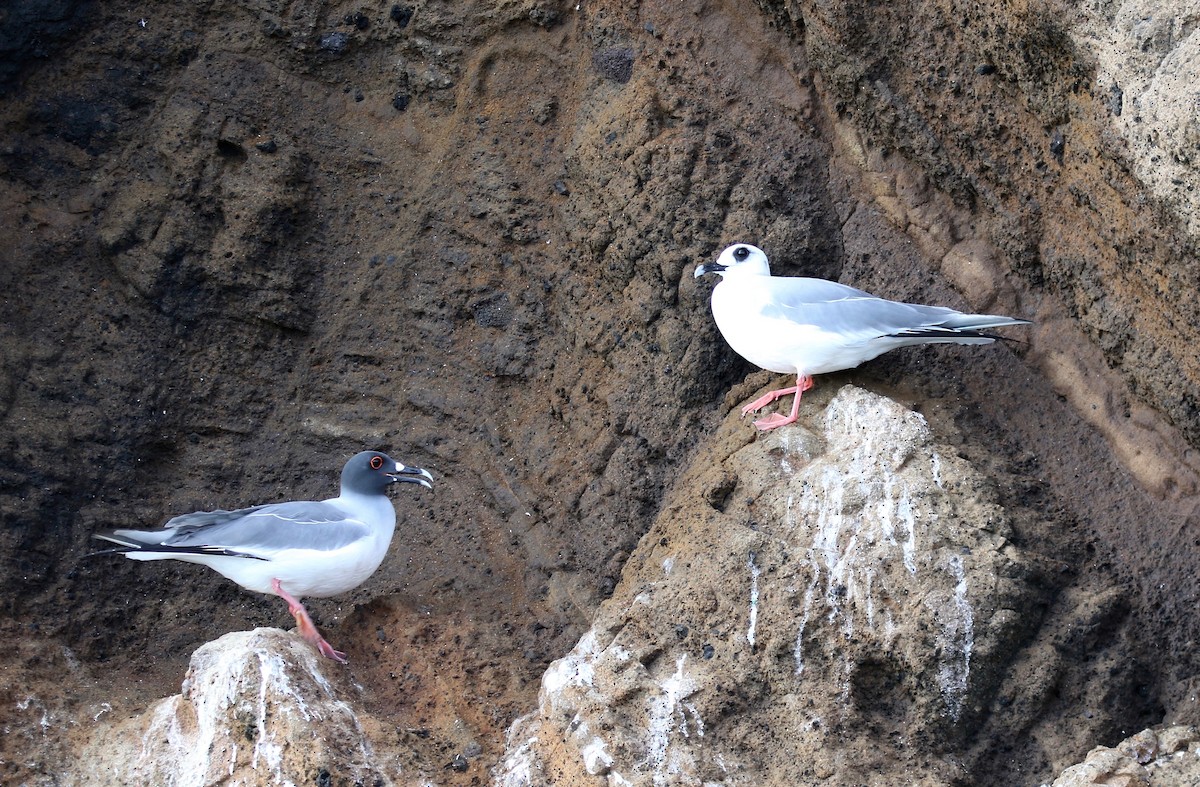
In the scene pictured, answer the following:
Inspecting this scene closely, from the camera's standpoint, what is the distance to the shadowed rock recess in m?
4.96


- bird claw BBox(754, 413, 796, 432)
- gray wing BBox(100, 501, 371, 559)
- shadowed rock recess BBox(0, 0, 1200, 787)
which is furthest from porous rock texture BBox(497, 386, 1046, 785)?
gray wing BBox(100, 501, 371, 559)

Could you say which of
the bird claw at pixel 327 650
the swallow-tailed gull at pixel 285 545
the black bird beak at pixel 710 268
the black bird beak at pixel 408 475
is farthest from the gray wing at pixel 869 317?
the bird claw at pixel 327 650

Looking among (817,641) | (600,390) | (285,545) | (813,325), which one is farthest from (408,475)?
(817,641)

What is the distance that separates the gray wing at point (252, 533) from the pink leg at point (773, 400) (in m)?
1.85

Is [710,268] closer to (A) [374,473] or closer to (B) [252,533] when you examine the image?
(A) [374,473]

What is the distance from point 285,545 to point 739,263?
236 cm

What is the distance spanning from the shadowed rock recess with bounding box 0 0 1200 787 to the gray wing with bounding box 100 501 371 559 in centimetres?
44

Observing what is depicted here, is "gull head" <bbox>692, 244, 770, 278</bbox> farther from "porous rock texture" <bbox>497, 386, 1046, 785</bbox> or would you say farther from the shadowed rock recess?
"porous rock texture" <bbox>497, 386, 1046, 785</bbox>

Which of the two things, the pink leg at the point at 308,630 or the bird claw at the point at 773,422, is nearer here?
the bird claw at the point at 773,422

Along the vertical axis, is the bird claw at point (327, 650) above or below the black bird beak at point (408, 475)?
below

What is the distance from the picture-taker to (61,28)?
23.6 ft

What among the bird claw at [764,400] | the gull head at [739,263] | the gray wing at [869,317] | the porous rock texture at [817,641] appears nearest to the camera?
the porous rock texture at [817,641]

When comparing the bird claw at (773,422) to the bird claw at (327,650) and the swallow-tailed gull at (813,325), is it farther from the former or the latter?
the bird claw at (327,650)

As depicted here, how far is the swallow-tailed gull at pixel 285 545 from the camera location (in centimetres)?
580
